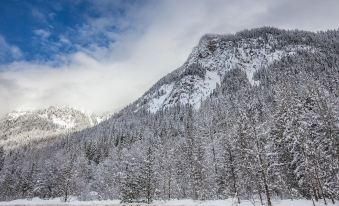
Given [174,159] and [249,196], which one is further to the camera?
[174,159]

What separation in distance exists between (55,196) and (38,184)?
23.4 feet

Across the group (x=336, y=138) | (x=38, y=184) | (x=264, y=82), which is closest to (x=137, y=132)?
(x=38, y=184)

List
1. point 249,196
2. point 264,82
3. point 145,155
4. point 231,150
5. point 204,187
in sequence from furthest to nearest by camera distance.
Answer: point 264,82 → point 145,155 → point 204,187 → point 231,150 → point 249,196

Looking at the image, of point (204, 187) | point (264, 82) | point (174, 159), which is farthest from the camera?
point (264, 82)

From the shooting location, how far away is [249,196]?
1975 inches

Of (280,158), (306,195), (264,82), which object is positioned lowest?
(306,195)

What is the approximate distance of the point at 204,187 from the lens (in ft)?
200

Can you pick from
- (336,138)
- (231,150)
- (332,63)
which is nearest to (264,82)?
(332,63)

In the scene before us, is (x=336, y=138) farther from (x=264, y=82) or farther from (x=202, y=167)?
(x=264, y=82)

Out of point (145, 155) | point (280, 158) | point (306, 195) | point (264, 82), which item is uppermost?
point (264, 82)

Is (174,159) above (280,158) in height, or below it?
above

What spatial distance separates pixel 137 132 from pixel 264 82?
8601cm

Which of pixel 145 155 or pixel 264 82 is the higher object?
pixel 264 82

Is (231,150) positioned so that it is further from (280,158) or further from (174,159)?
(174,159)
